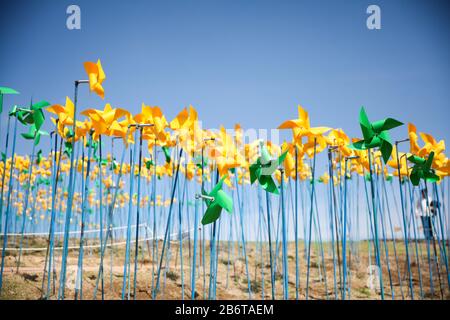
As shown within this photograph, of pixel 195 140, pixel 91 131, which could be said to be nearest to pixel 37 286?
pixel 91 131

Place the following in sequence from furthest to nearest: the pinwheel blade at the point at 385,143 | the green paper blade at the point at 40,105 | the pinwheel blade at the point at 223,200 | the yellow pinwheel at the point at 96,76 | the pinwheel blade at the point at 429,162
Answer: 1. the pinwheel blade at the point at 429,162
2. the green paper blade at the point at 40,105
3. the pinwheel blade at the point at 385,143
4. the yellow pinwheel at the point at 96,76
5. the pinwheel blade at the point at 223,200

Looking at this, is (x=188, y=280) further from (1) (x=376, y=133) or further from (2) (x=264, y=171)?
(1) (x=376, y=133)

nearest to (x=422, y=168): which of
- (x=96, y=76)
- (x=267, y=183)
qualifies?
(x=267, y=183)

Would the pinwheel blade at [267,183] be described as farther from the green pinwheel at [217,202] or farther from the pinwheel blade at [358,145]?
the pinwheel blade at [358,145]

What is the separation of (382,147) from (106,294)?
260 centimetres

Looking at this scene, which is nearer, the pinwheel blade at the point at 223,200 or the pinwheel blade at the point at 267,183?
the pinwheel blade at the point at 223,200

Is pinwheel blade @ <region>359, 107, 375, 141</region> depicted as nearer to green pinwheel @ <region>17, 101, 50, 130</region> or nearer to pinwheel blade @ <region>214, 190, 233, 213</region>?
pinwheel blade @ <region>214, 190, 233, 213</region>

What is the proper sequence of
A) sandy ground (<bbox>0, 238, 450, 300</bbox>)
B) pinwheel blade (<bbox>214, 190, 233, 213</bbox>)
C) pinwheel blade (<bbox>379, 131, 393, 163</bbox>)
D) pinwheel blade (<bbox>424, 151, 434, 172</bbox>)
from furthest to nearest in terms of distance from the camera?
sandy ground (<bbox>0, 238, 450, 300</bbox>)
pinwheel blade (<bbox>424, 151, 434, 172</bbox>)
pinwheel blade (<bbox>379, 131, 393, 163</bbox>)
pinwheel blade (<bbox>214, 190, 233, 213</bbox>)

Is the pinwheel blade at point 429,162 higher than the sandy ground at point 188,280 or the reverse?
higher

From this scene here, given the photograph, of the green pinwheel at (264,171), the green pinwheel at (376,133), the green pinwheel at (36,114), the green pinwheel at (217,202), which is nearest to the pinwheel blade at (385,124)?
the green pinwheel at (376,133)

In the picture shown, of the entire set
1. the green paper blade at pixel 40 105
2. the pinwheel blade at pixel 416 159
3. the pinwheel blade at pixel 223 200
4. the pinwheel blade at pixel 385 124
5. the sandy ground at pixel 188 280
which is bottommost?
the sandy ground at pixel 188 280

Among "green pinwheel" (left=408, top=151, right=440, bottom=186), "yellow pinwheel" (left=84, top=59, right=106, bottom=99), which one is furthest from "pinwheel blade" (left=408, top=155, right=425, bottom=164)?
"yellow pinwheel" (left=84, top=59, right=106, bottom=99)

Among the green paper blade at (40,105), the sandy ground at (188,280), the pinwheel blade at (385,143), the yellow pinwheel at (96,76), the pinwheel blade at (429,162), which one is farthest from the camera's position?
the sandy ground at (188,280)
